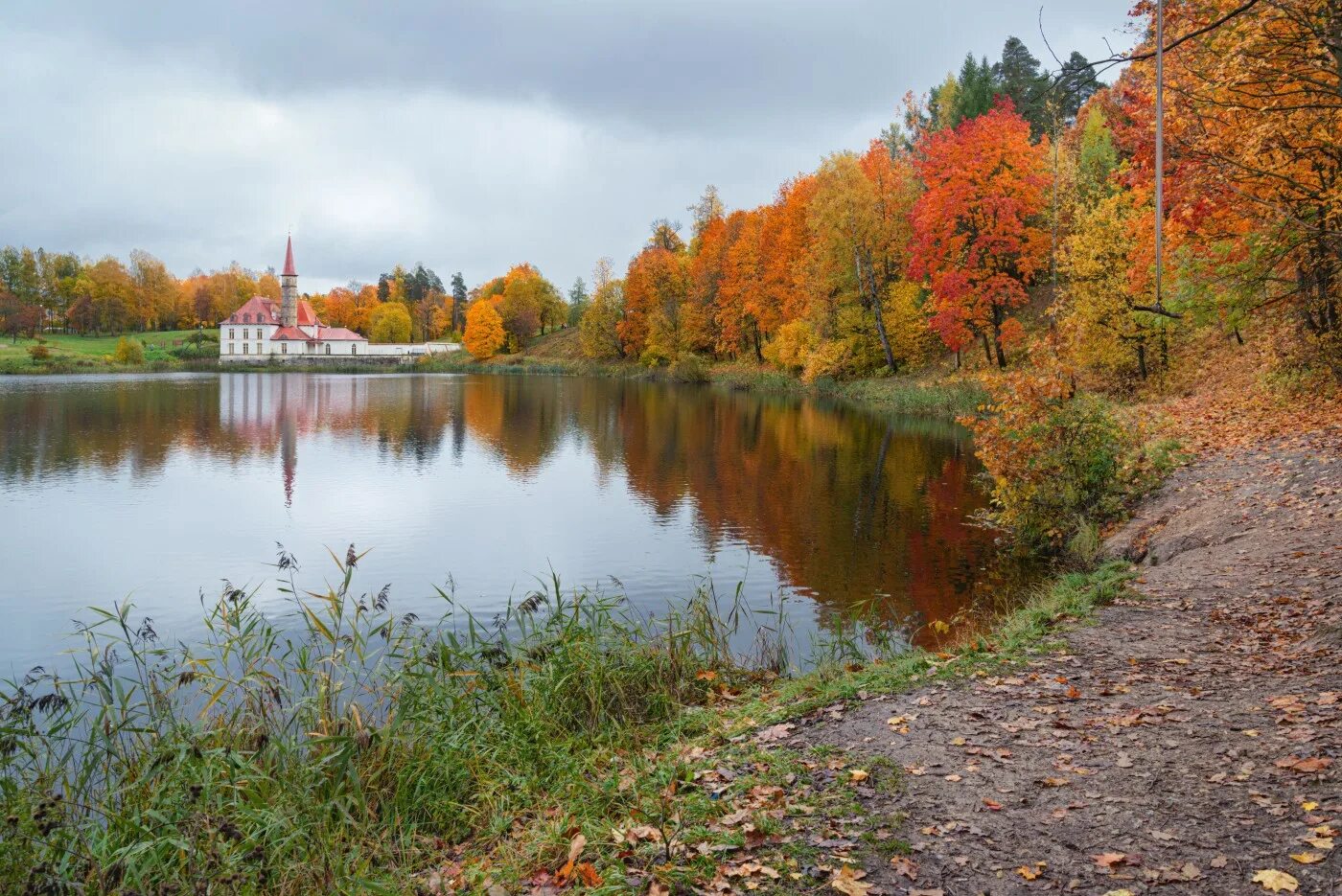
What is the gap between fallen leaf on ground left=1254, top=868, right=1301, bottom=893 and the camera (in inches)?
148

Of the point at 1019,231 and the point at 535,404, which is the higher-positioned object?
the point at 1019,231

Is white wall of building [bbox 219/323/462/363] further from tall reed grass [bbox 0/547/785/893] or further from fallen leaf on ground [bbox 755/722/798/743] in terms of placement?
fallen leaf on ground [bbox 755/722/798/743]

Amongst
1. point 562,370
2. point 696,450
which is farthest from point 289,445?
point 562,370

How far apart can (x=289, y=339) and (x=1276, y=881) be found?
116758 millimetres

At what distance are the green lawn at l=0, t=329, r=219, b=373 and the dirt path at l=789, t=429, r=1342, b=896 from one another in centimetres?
9031

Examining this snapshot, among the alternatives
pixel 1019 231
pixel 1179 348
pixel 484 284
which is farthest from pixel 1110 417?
pixel 484 284

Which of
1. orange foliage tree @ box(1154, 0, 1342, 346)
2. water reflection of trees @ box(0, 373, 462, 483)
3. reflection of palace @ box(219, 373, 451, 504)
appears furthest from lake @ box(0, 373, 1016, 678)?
orange foliage tree @ box(1154, 0, 1342, 346)

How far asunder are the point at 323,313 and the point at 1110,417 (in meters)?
144

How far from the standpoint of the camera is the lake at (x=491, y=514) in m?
12.5

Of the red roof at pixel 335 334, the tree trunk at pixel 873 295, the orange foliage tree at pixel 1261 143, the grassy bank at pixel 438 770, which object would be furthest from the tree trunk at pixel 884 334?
the red roof at pixel 335 334

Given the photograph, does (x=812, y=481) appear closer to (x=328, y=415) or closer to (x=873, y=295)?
(x=873, y=295)

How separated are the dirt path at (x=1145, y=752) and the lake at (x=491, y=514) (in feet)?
10.6

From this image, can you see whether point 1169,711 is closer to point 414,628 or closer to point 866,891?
point 866,891

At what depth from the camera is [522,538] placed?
16.2 m
